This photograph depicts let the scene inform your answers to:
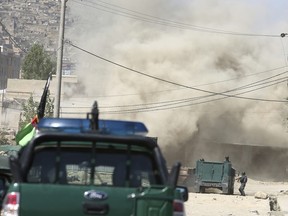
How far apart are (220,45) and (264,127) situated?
7.07 meters

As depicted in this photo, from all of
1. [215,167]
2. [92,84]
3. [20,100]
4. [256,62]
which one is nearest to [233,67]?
[256,62]

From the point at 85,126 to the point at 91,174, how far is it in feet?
2.20

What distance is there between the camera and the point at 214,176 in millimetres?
38750

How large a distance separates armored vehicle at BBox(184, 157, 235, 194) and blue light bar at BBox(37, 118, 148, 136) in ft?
101

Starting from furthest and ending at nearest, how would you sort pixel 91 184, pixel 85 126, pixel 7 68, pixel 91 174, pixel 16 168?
pixel 7 68, pixel 85 126, pixel 91 174, pixel 91 184, pixel 16 168

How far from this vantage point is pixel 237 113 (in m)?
57.8

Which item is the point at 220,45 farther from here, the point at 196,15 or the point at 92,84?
the point at 92,84

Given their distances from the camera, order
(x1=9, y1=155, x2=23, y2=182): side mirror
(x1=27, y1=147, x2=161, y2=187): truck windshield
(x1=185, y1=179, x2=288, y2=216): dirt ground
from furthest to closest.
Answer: (x1=185, y1=179, x2=288, y2=216): dirt ground
(x1=27, y1=147, x2=161, y2=187): truck windshield
(x1=9, y1=155, x2=23, y2=182): side mirror

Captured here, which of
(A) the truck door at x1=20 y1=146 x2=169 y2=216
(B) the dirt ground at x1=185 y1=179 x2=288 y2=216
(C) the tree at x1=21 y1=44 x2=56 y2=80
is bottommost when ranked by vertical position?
(B) the dirt ground at x1=185 y1=179 x2=288 y2=216

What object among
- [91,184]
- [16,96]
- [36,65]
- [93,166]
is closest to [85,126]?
[93,166]

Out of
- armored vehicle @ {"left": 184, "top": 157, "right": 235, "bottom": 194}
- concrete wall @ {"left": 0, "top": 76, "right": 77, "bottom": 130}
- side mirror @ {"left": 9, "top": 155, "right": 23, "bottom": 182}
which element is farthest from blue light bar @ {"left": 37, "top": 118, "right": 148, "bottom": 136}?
concrete wall @ {"left": 0, "top": 76, "right": 77, "bottom": 130}

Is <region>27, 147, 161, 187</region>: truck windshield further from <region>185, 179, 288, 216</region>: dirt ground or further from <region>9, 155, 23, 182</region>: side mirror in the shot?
<region>185, 179, 288, 216</region>: dirt ground

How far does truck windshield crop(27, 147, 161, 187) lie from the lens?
693 centimetres

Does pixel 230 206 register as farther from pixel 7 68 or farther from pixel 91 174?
pixel 7 68
